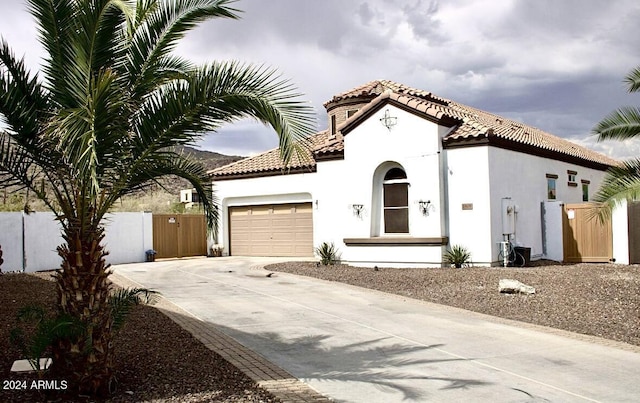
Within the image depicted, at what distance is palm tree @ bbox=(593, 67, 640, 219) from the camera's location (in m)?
11.8

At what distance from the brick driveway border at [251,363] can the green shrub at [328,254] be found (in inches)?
359

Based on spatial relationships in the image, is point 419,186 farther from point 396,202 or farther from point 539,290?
point 539,290

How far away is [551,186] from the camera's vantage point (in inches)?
868

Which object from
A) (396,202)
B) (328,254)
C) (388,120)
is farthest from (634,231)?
(328,254)

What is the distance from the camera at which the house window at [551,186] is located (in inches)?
856

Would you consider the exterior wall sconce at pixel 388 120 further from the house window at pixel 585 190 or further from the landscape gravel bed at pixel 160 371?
the house window at pixel 585 190

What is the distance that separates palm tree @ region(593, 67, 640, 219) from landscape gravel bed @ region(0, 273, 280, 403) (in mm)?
8785

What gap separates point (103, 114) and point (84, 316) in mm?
2149

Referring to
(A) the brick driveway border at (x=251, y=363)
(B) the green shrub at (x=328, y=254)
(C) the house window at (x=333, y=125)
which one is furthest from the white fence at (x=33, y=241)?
(C) the house window at (x=333, y=125)

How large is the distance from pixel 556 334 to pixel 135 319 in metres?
7.31

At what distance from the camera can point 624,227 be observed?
18.5 metres

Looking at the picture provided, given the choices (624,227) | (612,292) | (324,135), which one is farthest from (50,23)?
(324,135)

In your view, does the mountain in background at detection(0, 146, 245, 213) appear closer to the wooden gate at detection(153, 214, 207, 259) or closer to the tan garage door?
the wooden gate at detection(153, 214, 207, 259)

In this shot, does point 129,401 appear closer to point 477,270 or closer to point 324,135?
point 477,270
